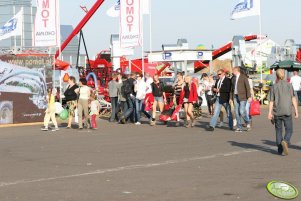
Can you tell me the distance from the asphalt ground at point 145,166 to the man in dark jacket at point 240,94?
21.4 inches

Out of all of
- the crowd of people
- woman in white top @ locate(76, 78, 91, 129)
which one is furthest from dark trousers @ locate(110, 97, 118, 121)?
woman in white top @ locate(76, 78, 91, 129)

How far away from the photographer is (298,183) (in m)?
9.05

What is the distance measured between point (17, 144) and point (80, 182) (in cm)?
708

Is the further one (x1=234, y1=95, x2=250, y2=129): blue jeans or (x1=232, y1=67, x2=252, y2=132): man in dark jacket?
(x1=234, y1=95, x2=250, y2=129): blue jeans

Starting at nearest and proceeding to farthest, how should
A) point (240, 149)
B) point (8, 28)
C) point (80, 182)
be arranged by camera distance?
point (80, 182)
point (240, 149)
point (8, 28)

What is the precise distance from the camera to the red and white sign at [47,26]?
25.6m

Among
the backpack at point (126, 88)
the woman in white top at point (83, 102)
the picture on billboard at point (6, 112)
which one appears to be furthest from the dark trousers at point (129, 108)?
the picture on billboard at point (6, 112)

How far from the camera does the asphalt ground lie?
28.1 ft

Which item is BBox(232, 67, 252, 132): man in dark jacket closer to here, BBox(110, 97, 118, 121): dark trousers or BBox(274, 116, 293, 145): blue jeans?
BBox(274, 116, 293, 145): blue jeans

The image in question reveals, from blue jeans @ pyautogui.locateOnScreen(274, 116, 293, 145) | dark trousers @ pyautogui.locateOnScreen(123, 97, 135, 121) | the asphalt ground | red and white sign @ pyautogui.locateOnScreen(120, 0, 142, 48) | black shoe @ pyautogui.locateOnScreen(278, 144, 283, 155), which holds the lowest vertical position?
the asphalt ground

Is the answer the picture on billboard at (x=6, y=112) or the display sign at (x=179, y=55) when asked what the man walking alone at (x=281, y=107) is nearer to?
the picture on billboard at (x=6, y=112)

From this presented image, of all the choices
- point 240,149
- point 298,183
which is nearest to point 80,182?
point 298,183

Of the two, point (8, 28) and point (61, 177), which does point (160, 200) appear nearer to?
point (61, 177)

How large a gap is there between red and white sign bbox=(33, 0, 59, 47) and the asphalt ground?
24.3 feet
